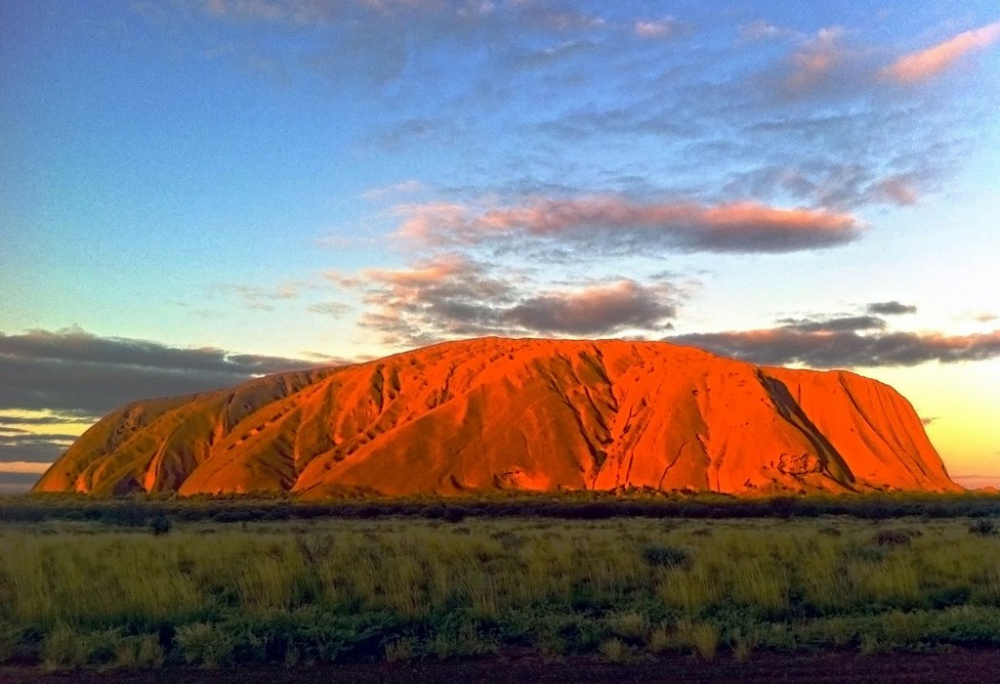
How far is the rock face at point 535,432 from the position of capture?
313 feet

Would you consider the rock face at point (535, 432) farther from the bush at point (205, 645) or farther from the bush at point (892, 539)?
the bush at point (205, 645)

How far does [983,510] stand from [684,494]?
35020 mm

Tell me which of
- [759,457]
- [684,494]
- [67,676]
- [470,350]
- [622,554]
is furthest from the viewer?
[470,350]

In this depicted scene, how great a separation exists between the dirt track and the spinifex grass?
392mm

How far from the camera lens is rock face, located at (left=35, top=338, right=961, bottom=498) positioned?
9544 cm

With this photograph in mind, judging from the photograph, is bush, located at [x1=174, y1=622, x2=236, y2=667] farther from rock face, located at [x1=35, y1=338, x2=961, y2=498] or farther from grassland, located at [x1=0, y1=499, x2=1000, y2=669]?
rock face, located at [x1=35, y1=338, x2=961, y2=498]

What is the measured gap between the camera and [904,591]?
1388 cm

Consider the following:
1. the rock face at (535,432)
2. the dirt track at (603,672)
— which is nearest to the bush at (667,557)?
the dirt track at (603,672)

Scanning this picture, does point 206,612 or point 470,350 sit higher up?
point 470,350

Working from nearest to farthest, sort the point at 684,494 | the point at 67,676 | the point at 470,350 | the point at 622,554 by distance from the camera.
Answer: the point at 67,676 → the point at 622,554 → the point at 684,494 → the point at 470,350

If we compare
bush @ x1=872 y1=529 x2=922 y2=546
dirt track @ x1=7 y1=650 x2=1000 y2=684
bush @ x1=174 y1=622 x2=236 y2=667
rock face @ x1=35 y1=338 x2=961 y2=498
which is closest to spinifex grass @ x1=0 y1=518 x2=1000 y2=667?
bush @ x1=174 y1=622 x2=236 y2=667

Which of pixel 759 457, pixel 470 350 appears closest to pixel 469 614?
pixel 759 457

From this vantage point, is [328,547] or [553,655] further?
[328,547]

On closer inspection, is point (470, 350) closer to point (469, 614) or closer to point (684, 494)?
point (684, 494)
